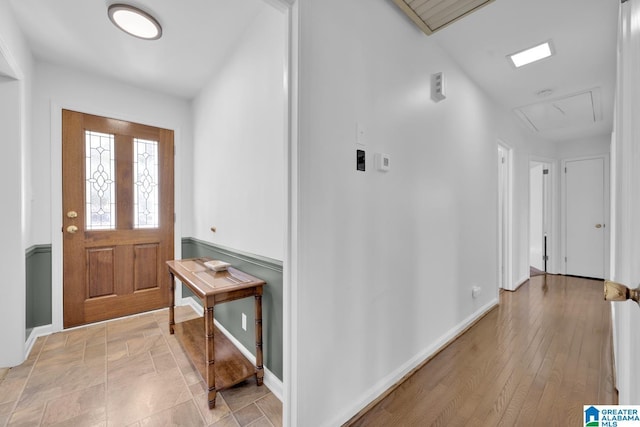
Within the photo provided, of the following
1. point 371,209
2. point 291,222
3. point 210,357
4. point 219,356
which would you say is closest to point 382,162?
point 371,209

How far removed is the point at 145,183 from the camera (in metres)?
3.00

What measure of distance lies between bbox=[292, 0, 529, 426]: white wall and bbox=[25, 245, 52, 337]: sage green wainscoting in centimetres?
263

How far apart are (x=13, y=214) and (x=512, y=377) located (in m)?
3.73

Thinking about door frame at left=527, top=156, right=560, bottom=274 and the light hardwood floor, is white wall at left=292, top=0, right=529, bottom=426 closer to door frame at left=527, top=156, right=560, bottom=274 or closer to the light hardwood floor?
the light hardwood floor

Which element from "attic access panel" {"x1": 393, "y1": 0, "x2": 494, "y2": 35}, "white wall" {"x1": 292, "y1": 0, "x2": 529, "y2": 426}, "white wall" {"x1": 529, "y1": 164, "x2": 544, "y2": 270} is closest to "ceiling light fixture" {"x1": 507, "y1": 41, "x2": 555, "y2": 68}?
"white wall" {"x1": 292, "y1": 0, "x2": 529, "y2": 426}

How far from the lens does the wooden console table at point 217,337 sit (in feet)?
5.21

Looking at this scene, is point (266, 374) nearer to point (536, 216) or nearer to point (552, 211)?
point (552, 211)

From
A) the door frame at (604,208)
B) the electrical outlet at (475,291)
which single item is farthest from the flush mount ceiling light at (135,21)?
the door frame at (604,208)

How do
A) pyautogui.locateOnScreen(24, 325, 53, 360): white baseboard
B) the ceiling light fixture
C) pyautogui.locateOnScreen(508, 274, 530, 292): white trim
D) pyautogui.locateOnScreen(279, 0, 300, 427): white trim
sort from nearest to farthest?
1. pyautogui.locateOnScreen(279, 0, 300, 427): white trim
2. pyautogui.locateOnScreen(24, 325, 53, 360): white baseboard
3. the ceiling light fixture
4. pyautogui.locateOnScreen(508, 274, 530, 292): white trim

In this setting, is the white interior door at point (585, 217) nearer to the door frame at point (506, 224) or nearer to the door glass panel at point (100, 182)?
the door frame at point (506, 224)

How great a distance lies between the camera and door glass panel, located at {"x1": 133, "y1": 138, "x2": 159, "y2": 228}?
293 centimetres

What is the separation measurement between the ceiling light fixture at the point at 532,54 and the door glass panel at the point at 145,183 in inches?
148

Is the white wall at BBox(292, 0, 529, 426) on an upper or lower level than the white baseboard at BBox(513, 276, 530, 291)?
upper

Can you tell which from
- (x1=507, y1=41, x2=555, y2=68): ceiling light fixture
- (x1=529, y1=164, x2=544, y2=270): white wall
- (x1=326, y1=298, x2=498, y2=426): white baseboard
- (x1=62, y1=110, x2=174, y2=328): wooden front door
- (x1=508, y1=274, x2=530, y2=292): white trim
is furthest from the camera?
(x1=529, y1=164, x2=544, y2=270): white wall
